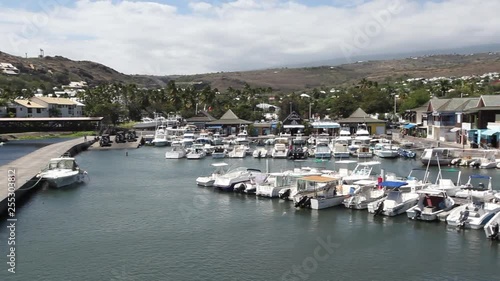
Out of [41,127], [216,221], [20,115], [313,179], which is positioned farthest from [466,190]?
[20,115]

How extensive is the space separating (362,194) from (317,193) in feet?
9.17

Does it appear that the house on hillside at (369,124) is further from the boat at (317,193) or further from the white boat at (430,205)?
the white boat at (430,205)

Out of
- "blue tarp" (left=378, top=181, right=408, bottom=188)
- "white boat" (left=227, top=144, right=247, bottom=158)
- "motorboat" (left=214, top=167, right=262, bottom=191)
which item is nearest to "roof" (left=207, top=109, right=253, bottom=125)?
"white boat" (left=227, top=144, right=247, bottom=158)

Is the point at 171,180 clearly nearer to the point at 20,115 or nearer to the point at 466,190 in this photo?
the point at 466,190

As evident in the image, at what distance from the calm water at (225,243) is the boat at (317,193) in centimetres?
83

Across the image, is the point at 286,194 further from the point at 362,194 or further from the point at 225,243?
the point at 225,243

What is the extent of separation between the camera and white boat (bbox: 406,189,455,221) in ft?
90.6

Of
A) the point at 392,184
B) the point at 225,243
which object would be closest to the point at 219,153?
the point at 392,184

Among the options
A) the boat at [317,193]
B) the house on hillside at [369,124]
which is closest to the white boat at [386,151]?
the house on hillside at [369,124]

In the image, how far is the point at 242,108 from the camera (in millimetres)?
112812

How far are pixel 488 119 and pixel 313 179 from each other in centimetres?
3531

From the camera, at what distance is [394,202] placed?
29.2 metres

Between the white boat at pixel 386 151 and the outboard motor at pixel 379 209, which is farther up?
the white boat at pixel 386 151

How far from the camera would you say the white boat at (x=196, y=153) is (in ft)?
202
